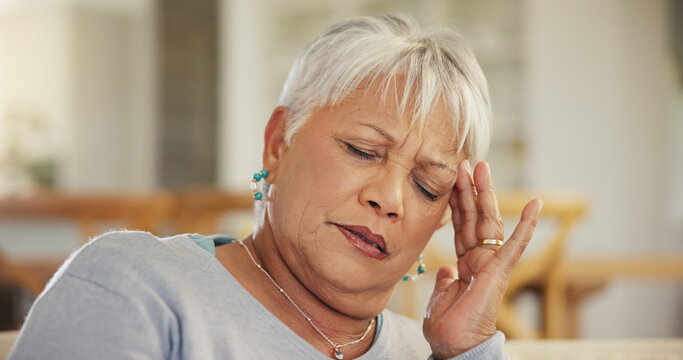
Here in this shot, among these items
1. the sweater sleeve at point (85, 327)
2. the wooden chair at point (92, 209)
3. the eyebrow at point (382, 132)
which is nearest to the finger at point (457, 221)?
the eyebrow at point (382, 132)

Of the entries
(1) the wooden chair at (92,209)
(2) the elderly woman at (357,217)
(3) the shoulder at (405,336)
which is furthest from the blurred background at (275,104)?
(2) the elderly woman at (357,217)

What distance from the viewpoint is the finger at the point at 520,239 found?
43.0 inches

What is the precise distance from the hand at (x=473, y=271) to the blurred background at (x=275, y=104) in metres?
1.45

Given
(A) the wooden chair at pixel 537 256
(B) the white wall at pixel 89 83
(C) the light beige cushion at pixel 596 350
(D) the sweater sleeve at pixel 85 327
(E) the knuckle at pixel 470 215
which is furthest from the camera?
(B) the white wall at pixel 89 83

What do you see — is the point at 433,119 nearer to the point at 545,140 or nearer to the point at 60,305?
the point at 60,305

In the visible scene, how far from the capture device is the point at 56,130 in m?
7.12

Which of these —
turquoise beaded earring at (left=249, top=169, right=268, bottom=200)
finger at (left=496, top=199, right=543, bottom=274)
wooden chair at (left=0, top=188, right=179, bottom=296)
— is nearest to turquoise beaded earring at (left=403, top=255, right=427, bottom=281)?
finger at (left=496, top=199, right=543, bottom=274)

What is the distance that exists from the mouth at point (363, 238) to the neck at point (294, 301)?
0.13 meters

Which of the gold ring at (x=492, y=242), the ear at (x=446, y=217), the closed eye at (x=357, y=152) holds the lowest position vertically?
the gold ring at (x=492, y=242)

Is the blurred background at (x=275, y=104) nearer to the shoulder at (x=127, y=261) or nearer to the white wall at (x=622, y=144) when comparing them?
the white wall at (x=622, y=144)

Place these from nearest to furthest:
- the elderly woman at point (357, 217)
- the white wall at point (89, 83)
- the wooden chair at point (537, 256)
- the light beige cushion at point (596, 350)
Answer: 1. the elderly woman at point (357, 217)
2. the light beige cushion at point (596, 350)
3. the wooden chair at point (537, 256)
4. the white wall at point (89, 83)

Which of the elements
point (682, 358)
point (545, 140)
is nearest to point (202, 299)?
point (682, 358)

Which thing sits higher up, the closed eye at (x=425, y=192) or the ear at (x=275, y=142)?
the ear at (x=275, y=142)

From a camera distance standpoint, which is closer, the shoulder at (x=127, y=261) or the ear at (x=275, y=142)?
the shoulder at (x=127, y=261)
